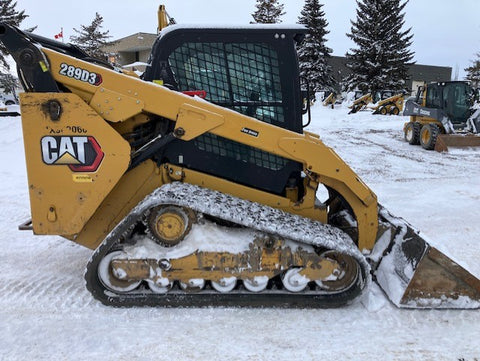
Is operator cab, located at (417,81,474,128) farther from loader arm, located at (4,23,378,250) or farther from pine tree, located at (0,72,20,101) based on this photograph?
pine tree, located at (0,72,20,101)

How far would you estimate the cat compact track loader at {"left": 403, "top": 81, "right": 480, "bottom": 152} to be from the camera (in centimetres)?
1288

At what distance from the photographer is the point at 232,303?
314 cm

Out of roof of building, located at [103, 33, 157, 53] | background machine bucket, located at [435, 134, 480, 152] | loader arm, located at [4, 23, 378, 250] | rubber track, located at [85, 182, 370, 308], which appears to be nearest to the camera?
rubber track, located at [85, 182, 370, 308]

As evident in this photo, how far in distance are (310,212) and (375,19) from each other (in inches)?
1487

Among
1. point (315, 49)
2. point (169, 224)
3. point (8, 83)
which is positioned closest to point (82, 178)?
point (169, 224)

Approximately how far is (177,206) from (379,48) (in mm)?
37387

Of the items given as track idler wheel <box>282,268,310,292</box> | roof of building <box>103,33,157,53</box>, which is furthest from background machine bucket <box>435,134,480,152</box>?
roof of building <box>103,33,157,53</box>

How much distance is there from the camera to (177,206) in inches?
121

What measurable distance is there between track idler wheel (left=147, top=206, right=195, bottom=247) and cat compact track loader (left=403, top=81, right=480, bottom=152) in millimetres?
11752

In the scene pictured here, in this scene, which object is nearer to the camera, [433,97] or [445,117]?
[445,117]

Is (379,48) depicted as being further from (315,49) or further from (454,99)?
(454,99)

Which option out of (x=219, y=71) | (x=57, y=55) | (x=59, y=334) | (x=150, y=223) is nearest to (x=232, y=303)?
(x=150, y=223)

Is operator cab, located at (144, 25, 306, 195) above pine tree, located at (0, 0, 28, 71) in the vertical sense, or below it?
below

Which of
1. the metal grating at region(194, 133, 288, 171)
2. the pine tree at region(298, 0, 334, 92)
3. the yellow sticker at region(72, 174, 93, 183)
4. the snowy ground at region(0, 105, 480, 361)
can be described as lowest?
the snowy ground at region(0, 105, 480, 361)
